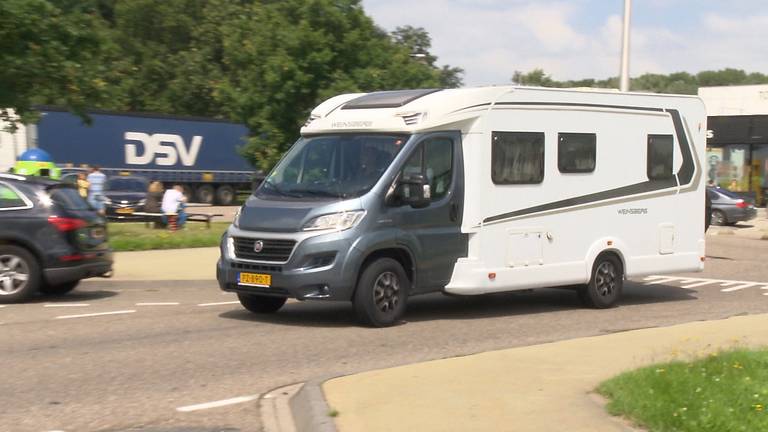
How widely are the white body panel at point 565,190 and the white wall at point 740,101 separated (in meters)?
40.1

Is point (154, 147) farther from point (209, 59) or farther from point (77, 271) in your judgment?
point (77, 271)

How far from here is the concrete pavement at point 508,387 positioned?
6.94m

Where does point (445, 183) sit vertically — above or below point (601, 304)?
above

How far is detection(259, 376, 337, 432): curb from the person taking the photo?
697 cm

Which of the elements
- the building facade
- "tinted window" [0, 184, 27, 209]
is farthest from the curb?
the building facade

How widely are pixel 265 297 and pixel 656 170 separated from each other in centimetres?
587

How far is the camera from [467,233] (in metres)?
12.5

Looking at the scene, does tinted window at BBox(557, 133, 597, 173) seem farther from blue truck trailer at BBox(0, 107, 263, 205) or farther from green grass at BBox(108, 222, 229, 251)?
blue truck trailer at BBox(0, 107, 263, 205)

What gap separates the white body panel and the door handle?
0.14m

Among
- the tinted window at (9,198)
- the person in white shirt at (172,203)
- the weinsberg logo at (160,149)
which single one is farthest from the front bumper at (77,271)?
the weinsberg logo at (160,149)

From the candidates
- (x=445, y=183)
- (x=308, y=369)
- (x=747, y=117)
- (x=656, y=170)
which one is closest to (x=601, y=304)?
(x=656, y=170)

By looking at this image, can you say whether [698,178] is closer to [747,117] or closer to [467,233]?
[467,233]

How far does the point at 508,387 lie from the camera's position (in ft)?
26.6

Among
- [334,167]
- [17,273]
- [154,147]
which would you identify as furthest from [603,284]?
[154,147]
